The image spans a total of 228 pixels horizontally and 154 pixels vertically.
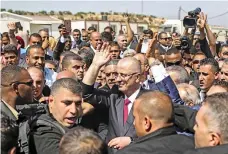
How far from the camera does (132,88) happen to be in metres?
4.34

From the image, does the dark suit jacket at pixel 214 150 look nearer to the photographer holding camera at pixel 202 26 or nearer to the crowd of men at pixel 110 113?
the crowd of men at pixel 110 113

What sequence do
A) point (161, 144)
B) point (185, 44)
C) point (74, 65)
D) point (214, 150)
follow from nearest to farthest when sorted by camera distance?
point (214, 150)
point (161, 144)
point (74, 65)
point (185, 44)

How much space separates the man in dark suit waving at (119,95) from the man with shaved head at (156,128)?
63 cm

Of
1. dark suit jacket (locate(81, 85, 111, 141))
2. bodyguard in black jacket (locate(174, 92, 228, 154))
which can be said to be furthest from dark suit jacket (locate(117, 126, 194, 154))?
dark suit jacket (locate(81, 85, 111, 141))

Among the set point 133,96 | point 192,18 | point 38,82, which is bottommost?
point 133,96

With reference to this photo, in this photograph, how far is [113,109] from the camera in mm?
4148

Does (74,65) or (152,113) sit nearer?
(152,113)

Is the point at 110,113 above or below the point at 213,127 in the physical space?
below

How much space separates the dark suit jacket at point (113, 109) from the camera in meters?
3.92

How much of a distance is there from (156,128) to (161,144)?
0.64 feet

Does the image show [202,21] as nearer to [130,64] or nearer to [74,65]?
[74,65]

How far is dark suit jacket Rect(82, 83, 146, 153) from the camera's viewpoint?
3.92 m

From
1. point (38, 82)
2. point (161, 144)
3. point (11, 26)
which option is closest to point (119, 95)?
point (38, 82)

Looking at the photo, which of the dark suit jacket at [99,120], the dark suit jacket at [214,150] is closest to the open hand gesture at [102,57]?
the dark suit jacket at [99,120]
